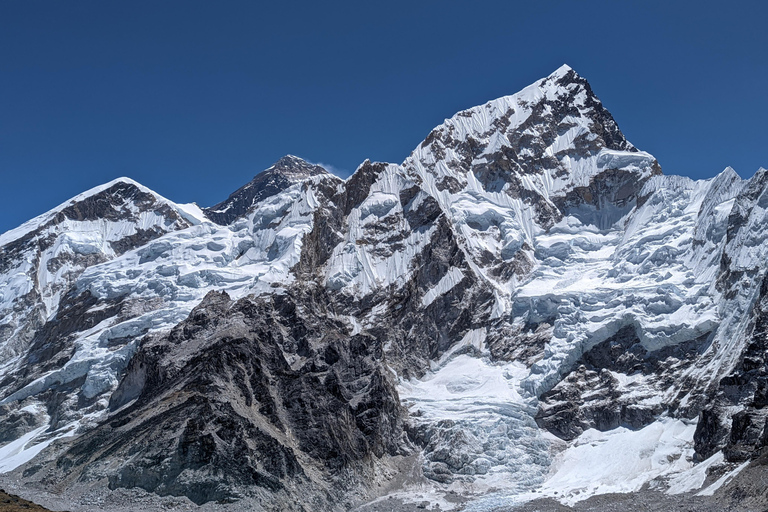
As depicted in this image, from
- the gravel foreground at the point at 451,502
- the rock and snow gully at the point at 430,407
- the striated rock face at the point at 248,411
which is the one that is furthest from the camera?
the rock and snow gully at the point at 430,407

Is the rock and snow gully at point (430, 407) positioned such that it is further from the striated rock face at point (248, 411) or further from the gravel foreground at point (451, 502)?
the gravel foreground at point (451, 502)

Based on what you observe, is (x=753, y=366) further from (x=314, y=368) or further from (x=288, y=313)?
(x=288, y=313)

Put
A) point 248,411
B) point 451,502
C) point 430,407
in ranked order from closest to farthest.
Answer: point 451,502
point 248,411
point 430,407

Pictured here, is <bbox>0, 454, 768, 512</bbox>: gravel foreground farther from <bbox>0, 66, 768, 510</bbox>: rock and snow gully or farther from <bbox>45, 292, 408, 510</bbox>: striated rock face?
<bbox>45, 292, 408, 510</bbox>: striated rock face

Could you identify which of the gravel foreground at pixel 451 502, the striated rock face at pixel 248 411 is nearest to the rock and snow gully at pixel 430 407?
the striated rock face at pixel 248 411

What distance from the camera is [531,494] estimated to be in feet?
479

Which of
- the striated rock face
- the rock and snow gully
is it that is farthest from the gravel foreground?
the striated rock face

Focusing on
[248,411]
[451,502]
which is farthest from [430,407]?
[248,411]

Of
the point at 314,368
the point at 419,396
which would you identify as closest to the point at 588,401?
the point at 419,396

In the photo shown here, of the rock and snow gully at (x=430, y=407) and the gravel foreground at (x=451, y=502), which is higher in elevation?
the rock and snow gully at (x=430, y=407)

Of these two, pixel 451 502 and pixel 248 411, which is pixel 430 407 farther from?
pixel 248 411

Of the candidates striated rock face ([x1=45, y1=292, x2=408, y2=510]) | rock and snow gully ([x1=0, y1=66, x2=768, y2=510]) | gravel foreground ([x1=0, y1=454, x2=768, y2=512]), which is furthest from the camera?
rock and snow gully ([x1=0, y1=66, x2=768, y2=510])

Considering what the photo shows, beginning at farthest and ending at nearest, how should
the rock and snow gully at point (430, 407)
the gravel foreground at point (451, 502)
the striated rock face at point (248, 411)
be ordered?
the rock and snow gully at point (430, 407) → the striated rock face at point (248, 411) → the gravel foreground at point (451, 502)

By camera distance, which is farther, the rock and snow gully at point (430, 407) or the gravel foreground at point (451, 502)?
the rock and snow gully at point (430, 407)
